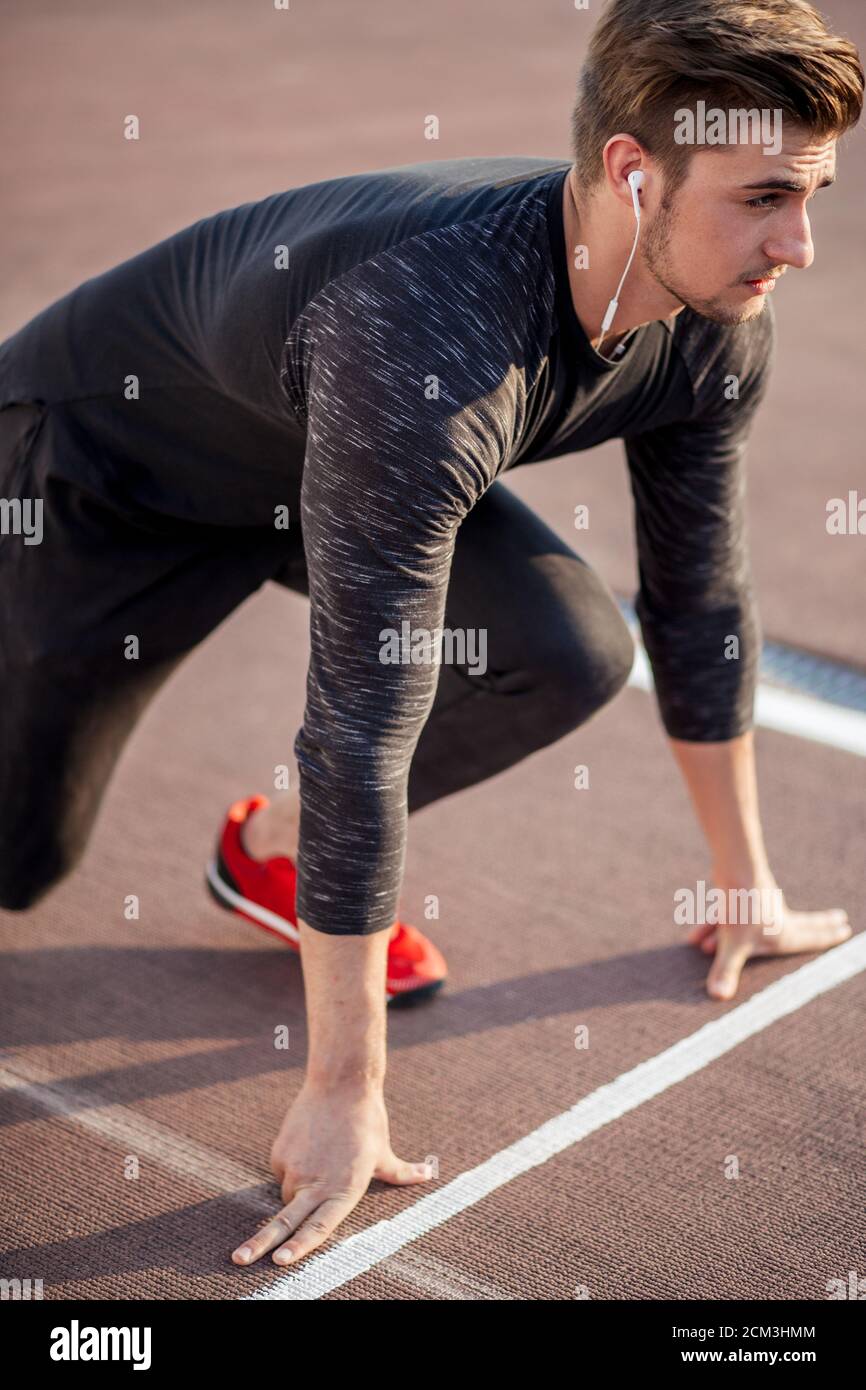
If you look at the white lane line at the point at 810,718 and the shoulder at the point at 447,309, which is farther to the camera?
the white lane line at the point at 810,718

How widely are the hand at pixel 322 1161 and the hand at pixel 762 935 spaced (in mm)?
766

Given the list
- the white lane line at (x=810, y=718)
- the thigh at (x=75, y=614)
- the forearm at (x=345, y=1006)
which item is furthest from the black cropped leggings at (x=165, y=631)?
the white lane line at (x=810, y=718)

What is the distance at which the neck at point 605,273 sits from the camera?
1.91 meters

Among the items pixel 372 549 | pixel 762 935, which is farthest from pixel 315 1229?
pixel 762 935

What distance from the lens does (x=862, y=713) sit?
11.4 ft

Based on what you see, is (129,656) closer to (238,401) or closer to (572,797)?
(238,401)

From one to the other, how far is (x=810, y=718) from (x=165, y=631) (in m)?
1.59

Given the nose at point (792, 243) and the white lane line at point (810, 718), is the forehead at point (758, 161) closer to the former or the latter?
the nose at point (792, 243)

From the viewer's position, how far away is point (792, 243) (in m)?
1.88

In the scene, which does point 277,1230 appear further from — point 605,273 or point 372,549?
point 605,273

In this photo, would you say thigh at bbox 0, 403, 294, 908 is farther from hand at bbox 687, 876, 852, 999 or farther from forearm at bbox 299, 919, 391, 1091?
hand at bbox 687, 876, 852, 999

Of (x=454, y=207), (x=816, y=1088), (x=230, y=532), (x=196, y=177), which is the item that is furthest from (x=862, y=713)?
(x=196, y=177)

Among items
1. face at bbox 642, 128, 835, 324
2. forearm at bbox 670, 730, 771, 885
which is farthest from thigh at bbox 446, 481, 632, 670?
face at bbox 642, 128, 835, 324

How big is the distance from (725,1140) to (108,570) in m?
1.24
